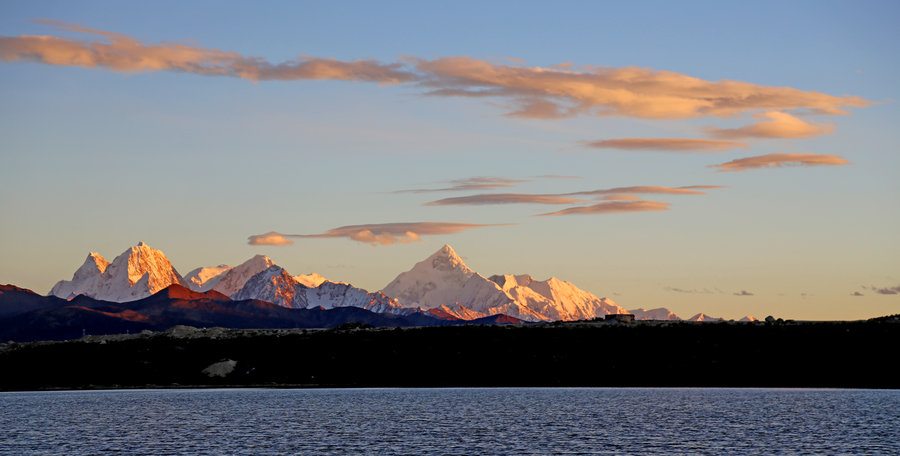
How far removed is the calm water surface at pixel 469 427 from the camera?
11125 centimetres

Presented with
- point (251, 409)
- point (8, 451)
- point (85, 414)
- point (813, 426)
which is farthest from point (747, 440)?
point (85, 414)

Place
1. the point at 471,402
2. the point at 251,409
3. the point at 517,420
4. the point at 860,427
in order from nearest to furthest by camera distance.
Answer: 1. the point at 860,427
2. the point at 517,420
3. the point at 251,409
4. the point at 471,402

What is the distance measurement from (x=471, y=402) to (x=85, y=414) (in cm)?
6403

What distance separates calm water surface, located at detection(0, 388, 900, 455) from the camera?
11125cm

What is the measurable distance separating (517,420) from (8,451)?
6554 cm

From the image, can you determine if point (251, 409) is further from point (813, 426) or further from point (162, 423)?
point (813, 426)

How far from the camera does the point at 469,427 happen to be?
136625 millimetres

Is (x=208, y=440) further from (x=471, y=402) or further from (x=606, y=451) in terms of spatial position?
(x=471, y=402)

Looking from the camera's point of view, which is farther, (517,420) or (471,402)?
(471,402)

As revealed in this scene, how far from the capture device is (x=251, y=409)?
17975 cm

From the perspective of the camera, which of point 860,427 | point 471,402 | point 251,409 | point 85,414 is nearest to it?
point 860,427

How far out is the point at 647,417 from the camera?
494 feet

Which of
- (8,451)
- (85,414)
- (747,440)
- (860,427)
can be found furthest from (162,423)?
(860,427)

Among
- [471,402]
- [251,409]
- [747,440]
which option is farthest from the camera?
[471,402]
